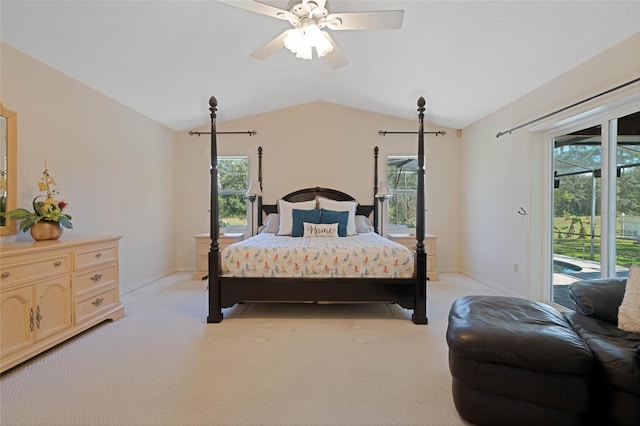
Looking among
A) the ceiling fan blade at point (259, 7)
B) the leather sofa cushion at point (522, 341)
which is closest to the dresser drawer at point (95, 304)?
the ceiling fan blade at point (259, 7)

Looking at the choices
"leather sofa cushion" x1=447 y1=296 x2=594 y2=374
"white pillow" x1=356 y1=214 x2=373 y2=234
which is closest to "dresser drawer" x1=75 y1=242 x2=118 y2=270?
"leather sofa cushion" x1=447 y1=296 x2=594 y2=374

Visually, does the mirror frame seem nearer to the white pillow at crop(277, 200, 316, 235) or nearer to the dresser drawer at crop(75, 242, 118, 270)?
the dresser drawer at crop(75, 242, 118, 270)

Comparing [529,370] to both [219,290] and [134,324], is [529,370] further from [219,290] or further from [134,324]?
[134,324]

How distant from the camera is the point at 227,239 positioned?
15.1 feet

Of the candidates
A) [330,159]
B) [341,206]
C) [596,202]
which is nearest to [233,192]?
[330,159]

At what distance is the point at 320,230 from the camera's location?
3920 mm

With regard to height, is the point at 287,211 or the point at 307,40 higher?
the point at 307,40

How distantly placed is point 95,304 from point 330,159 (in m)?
3.63

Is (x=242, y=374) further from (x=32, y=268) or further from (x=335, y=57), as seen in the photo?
(x=335, y=57)

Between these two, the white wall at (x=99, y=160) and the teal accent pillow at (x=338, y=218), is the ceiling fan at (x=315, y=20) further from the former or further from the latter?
the teal accent pillow at (x=338, y=218)

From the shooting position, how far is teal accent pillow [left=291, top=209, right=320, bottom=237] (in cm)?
399

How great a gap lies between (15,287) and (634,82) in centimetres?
458

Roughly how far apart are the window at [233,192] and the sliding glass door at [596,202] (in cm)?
431

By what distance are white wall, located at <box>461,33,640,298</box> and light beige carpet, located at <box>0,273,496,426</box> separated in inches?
57.4
